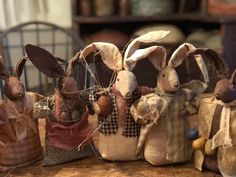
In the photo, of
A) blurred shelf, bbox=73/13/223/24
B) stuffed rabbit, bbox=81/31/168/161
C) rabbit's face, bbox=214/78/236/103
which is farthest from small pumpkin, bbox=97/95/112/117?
blurred shelf, bbox=73/13/223/24

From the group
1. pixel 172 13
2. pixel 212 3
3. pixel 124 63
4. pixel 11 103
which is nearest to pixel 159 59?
pixel 124 63

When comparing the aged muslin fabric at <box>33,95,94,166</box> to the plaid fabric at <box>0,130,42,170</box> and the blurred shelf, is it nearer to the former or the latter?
the plaid fabric at <box>0,130,42,170</box>

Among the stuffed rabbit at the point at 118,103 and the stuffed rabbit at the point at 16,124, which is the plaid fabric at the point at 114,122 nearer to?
the stuffed rabbit at the point at 118,103

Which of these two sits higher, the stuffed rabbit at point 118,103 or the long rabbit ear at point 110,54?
the long rabbit ear at point 110,54

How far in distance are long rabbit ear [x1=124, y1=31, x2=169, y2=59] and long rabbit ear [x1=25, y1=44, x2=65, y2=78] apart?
0.43 feet

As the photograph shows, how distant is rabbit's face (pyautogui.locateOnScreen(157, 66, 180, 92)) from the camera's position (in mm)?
669

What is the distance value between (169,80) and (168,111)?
0.21ft

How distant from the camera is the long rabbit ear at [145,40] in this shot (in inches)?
26.4

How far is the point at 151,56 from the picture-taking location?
68cm

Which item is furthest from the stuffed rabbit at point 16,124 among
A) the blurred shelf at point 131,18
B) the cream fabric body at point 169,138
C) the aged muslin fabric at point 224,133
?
the blurred shelf at point 131,18

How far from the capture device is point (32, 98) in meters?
0.74

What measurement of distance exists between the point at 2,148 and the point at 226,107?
44cm

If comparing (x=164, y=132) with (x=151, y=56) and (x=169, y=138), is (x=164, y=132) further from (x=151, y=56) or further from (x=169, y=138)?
(x=151, y=56)

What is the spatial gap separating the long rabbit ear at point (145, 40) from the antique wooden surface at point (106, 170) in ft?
0.73
